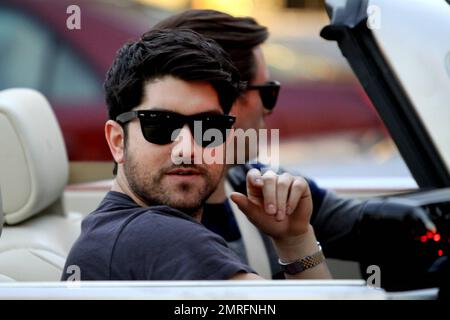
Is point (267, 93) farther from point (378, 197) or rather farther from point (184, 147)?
point (378, 197)

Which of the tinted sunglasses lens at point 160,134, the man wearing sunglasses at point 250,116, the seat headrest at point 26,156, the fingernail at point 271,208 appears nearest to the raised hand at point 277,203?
the fingernail at point 271,208

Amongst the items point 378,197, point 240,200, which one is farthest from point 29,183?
point 378,197

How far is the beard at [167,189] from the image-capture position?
1883 mm

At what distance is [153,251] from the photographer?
1713 millimetres

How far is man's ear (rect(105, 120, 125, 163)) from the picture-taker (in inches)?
77.7

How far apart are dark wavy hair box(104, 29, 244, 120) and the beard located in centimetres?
15

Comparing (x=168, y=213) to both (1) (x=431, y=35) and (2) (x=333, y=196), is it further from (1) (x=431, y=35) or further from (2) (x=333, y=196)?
(2) (x=333, y=196)

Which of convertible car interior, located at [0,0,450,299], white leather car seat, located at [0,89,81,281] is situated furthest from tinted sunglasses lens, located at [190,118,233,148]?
white leather car seat, located at [0,89,81,281]

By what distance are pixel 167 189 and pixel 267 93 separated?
3.41 ft

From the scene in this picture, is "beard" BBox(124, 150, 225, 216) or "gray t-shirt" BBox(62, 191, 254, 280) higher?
"beard" BBox(124, 150, 225, 216)

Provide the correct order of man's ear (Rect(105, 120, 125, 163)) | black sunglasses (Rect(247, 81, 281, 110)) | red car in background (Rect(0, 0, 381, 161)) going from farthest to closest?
red car in background (Rect(0, 0, 381, 161)) → black sunglasses (Rect(247, 81, 281, 110)) → man's ear (Rect(105, 120, 125, 163))

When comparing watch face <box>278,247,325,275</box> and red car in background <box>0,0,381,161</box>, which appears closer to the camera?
watch face <box>278,247,325,275</box>

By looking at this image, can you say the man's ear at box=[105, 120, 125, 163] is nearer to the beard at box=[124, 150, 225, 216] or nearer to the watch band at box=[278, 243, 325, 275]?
the beard at box=[124, 150, 225, 216]

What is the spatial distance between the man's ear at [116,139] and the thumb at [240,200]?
26 centimetres
